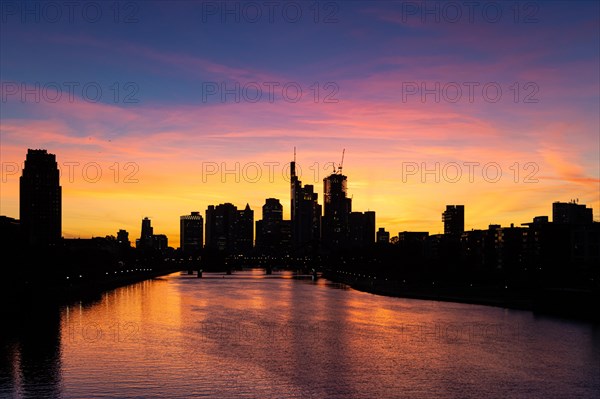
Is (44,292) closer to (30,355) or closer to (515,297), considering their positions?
(30,355)

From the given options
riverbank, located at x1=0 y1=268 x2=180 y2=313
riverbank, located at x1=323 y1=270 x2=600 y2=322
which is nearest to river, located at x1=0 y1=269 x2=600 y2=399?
riverbank, located at x1=323 y1=270 x2=600 y2=322

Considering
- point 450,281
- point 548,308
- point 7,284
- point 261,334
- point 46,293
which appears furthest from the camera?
point 450,281

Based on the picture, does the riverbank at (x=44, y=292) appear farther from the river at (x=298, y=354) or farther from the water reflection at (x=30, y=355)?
the river at (x=298, y=354)

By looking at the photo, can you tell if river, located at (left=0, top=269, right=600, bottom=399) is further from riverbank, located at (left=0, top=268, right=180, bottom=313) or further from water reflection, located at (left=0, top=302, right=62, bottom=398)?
riverbank, located at (left=0, top=268, right=180, bottom=313)

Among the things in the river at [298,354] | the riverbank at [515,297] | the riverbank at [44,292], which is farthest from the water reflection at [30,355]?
the riverbank at [515,297]

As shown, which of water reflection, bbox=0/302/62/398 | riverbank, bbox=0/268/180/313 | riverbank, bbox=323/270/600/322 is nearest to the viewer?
water reflection, bbox=0/302/62/398

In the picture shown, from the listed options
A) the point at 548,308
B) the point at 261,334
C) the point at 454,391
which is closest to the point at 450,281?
the point at 548,308

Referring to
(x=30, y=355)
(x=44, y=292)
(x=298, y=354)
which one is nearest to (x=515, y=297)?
(x=298, y=354)

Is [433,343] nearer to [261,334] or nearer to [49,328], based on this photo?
[261,334]

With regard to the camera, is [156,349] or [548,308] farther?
[548,308]
